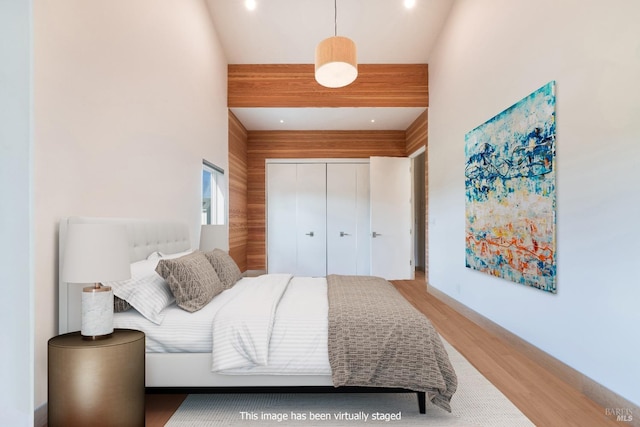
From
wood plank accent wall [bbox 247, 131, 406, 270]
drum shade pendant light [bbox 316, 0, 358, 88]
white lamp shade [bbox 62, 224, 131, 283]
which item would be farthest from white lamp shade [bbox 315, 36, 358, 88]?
wood plank accent wall [bbox 247, 131, 406, 270]

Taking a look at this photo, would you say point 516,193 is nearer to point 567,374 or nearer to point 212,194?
point 567,374

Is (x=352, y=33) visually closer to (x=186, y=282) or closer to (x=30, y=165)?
(x=186, y=282)

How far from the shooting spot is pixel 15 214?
1.35m

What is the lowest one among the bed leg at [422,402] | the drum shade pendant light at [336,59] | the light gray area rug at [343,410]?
the light gray area rug at [343,410]

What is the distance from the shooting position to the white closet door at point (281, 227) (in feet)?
21.9

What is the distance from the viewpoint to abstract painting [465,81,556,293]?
260cm

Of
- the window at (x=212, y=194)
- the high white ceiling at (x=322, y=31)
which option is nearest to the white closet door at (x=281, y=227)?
the high white ceiling at (x=322, y=31)

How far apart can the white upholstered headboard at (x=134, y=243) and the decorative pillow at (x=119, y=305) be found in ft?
0.55

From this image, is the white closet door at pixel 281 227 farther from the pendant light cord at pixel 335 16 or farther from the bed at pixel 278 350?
the bed at pixel 278 350

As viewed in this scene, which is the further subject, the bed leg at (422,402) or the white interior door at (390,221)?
the white interior door at (390,221)

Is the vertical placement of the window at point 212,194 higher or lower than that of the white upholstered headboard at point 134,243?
higher

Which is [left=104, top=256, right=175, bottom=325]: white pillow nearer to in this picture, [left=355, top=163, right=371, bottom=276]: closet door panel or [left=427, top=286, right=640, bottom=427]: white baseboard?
[left=427, top=286, right=640, bottom=427]: white baseboard

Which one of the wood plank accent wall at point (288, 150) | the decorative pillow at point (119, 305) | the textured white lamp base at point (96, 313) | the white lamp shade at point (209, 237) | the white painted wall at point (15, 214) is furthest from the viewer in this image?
the wood plank accent wall at point (288, 150)

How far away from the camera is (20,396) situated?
1.36m
